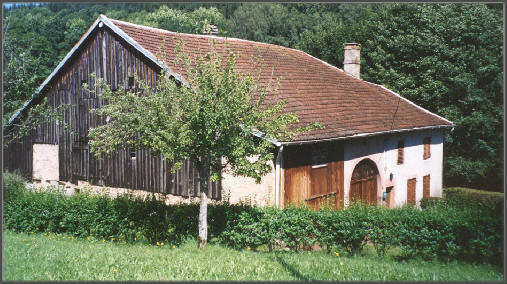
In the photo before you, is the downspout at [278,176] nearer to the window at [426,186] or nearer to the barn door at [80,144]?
the barn door at [80,144]

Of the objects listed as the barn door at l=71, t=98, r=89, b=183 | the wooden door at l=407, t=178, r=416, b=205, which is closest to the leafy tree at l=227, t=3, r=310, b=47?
the wooden door at l=407, t=178, r=416, b=205

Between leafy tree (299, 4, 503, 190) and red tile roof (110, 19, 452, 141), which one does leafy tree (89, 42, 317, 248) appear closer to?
red tile roof (110, 19, 452, 141)

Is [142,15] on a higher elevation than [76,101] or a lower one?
higher

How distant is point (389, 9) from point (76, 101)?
75.0 feet

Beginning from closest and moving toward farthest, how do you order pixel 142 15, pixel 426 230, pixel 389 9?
pixel 426 230
pixel 389 9
pixel 142 15

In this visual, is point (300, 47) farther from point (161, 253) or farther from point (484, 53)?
point (161, 253)

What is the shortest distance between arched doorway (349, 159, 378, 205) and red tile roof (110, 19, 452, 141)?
163 centimetres

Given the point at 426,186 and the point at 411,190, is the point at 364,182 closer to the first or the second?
the point at 411,190

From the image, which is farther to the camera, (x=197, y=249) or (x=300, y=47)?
(x=300, y=47)

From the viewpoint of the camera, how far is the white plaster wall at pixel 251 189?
13.7m

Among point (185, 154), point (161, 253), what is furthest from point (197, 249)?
point (185, 154)

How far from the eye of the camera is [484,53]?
991 inches

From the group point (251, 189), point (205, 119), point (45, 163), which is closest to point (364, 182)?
point (251, 189)

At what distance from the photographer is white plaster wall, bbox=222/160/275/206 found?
1373cm
